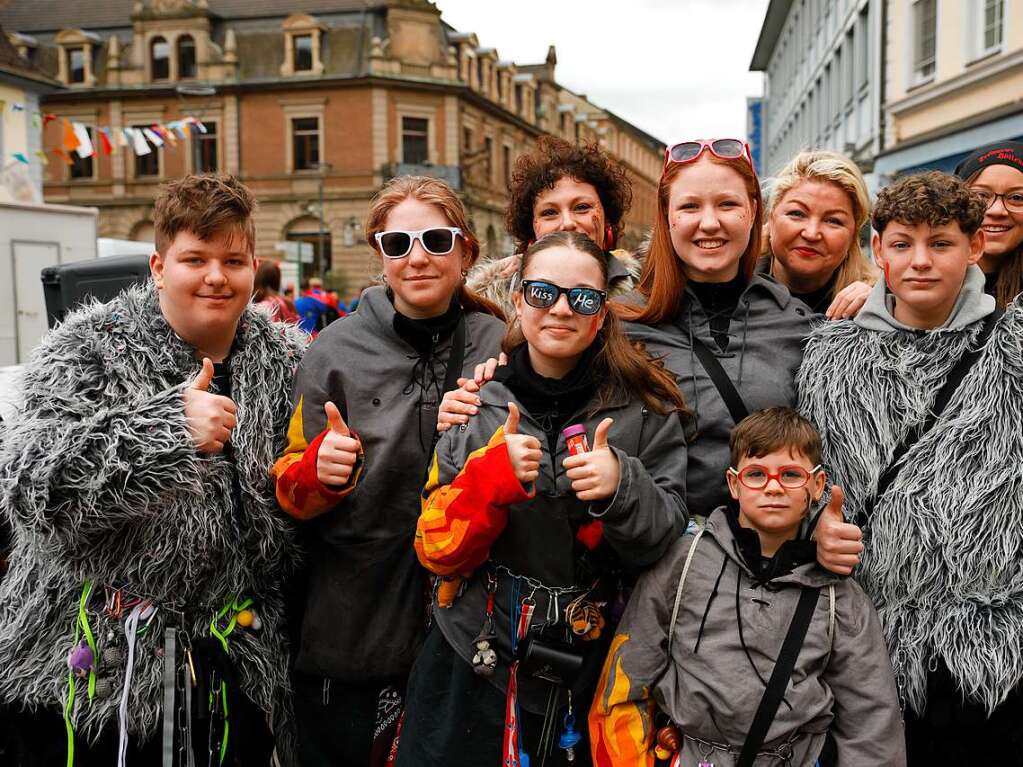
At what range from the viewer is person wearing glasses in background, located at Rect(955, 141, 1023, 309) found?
9.23ft

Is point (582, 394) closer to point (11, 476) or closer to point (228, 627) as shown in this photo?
point (228, 627)

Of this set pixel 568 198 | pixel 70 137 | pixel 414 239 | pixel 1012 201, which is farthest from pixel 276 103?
pixel 1012 201

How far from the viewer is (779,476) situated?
237 cm

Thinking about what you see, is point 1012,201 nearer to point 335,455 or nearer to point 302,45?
point 335,455

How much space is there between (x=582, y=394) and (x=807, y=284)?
1.47 metres

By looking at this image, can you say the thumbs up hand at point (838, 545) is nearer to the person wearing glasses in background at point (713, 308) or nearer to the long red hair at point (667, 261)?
the person wearing glasses in background at point (713, 308)

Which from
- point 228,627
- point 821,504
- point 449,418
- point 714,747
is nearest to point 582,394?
point 449,418

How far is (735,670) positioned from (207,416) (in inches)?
63.0

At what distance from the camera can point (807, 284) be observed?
3.44 metres

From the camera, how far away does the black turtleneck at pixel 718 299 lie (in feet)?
9.12

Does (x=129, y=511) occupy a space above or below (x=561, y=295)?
below

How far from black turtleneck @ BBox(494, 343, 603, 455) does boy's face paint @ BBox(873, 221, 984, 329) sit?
93 centimetres

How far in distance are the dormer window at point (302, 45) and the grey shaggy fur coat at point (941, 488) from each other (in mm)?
37838

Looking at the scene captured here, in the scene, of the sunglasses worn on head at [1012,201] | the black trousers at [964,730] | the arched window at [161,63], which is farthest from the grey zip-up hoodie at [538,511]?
the arched window at [161,63]
